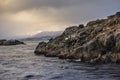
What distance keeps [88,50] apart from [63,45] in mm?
18364

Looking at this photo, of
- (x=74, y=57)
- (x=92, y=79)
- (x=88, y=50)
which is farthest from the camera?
(x=74, y=57)

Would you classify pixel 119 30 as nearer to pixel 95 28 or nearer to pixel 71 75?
pixel 95 28

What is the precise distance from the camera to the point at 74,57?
261ft

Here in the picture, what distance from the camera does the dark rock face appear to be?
68.6 metres

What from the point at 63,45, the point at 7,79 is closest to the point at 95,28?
the point at 63,45

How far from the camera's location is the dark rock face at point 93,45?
68.6 m

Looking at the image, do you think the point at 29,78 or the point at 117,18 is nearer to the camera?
the point at 29,78

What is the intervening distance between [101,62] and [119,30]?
9.37 metres

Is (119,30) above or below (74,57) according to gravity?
above

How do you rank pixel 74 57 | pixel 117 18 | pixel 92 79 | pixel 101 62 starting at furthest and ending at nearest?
pixel 117 18 < pixel 74 57 < pixel 101 62 < pixel 92 79

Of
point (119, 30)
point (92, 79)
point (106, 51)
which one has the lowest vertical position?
point (92, 79)

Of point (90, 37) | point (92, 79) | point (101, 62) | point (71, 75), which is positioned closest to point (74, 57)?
point (90, 37)

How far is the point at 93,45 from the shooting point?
7338cm

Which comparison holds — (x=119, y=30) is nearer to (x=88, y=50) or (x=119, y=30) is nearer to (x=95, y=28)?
(x=88, y=50)
